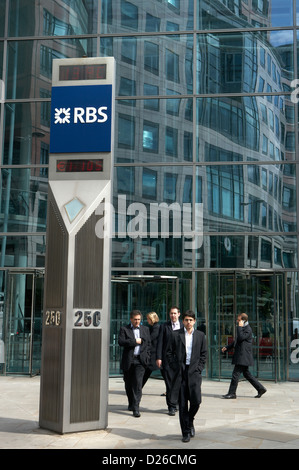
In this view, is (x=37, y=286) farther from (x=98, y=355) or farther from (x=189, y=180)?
(x=98, y=355)

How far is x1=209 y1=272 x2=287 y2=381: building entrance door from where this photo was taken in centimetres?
1520

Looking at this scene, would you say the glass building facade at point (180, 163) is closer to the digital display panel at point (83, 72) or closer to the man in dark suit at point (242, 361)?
the man in dark suit at point (242, 361)

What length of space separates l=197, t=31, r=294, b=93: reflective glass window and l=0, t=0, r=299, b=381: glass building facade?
0.03 m

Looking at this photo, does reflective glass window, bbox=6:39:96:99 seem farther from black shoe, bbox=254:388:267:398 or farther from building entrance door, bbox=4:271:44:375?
black shoe, bbox=254:388:267:398

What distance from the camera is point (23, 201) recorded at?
16.5m

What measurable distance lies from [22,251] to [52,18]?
644 cm

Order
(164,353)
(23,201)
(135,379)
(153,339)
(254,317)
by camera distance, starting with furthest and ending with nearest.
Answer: (23,201) → (254,317) → (153,339) → (164,353) → (135,379)

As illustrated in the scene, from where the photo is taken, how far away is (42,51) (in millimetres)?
17156

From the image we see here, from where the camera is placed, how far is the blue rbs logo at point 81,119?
8914mm

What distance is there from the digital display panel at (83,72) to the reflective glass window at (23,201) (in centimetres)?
758

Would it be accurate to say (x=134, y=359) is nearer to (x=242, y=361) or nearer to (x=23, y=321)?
(x=242, y=361)

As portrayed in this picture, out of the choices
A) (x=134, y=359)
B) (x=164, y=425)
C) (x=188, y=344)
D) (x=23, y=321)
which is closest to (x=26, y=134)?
(x=23, y=321)

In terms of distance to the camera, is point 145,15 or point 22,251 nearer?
point 22,251

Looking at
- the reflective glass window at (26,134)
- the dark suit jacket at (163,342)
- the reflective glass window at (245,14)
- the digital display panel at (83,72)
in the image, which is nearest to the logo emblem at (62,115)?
the digital display panel at (83,72)
